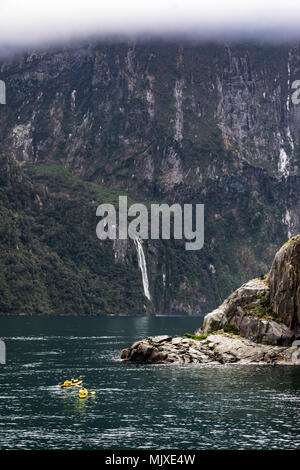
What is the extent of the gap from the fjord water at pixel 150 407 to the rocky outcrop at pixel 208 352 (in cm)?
607

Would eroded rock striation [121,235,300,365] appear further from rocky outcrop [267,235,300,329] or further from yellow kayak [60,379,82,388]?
yellow kayak [60,379,82,388]

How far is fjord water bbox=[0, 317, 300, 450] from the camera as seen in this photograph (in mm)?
91812

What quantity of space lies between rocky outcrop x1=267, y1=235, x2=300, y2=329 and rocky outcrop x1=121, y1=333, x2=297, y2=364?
8.01 m

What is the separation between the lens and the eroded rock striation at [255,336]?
16725 centimetres

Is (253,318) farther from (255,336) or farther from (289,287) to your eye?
(289,287)

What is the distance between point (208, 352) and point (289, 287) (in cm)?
2172

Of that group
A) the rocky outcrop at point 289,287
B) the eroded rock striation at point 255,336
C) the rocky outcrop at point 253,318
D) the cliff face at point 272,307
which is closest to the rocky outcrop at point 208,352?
the eroded rock striation at point 255,336

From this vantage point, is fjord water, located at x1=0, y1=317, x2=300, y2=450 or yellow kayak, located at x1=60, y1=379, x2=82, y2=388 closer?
fjord water, located at x1=0, y1=317, x2=300, y2=450

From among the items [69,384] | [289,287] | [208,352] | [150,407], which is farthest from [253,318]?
[150,407]

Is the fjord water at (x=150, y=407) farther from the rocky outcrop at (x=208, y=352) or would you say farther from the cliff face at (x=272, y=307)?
the cliff face at (x=272, y=307)

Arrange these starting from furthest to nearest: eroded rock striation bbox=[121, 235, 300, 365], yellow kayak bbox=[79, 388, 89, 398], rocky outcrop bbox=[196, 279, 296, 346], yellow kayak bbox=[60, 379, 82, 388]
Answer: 1. rocky outcrop bbox=[196, 279, 296, 346]
2. eroded rock striation bbox=[121, 235, 300, 365]
3. yellow kayak bbox=[60, 379, 82, 388]
4. yellow kayak bbox=[79, 388, 89, 398]

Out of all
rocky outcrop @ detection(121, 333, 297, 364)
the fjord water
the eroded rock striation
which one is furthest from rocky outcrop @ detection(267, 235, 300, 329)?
the fjord water
